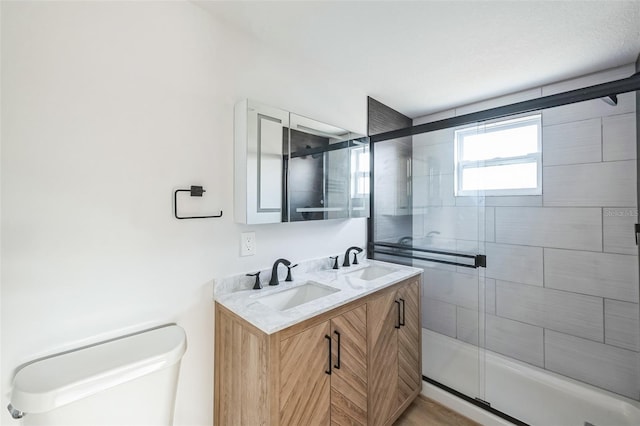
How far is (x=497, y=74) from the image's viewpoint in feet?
6.41

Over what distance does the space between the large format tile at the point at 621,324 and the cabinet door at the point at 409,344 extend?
4.21 ft

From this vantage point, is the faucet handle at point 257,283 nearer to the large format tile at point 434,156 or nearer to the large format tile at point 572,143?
the large format tile at point 434,156

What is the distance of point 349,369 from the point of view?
4.35ft

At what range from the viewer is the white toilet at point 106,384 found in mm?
794

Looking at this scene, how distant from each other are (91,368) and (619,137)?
3.12 meters

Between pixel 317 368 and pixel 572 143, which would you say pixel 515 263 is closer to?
pixel 572 143

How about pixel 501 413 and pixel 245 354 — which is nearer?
pixel 245 354

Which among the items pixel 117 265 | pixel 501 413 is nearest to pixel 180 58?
pixel 117 265

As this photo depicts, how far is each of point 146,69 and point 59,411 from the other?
4.23 ft

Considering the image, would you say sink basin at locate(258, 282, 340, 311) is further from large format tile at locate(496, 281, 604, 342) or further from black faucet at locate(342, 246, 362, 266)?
Result: large format tile at locate(496, 281, 604, 342)

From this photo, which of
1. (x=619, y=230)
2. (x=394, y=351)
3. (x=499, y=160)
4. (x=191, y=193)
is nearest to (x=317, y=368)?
(x=394, y=351)

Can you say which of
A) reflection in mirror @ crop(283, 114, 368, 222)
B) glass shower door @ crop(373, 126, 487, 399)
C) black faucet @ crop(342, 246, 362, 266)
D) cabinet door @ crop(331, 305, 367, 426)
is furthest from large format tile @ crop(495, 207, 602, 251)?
cabinet door @ crop(331, 305, 367, 426)

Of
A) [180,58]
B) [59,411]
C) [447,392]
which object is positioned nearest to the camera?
[59,411]

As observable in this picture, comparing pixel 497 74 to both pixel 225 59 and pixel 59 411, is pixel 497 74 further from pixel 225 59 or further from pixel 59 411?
pixel 59 411
